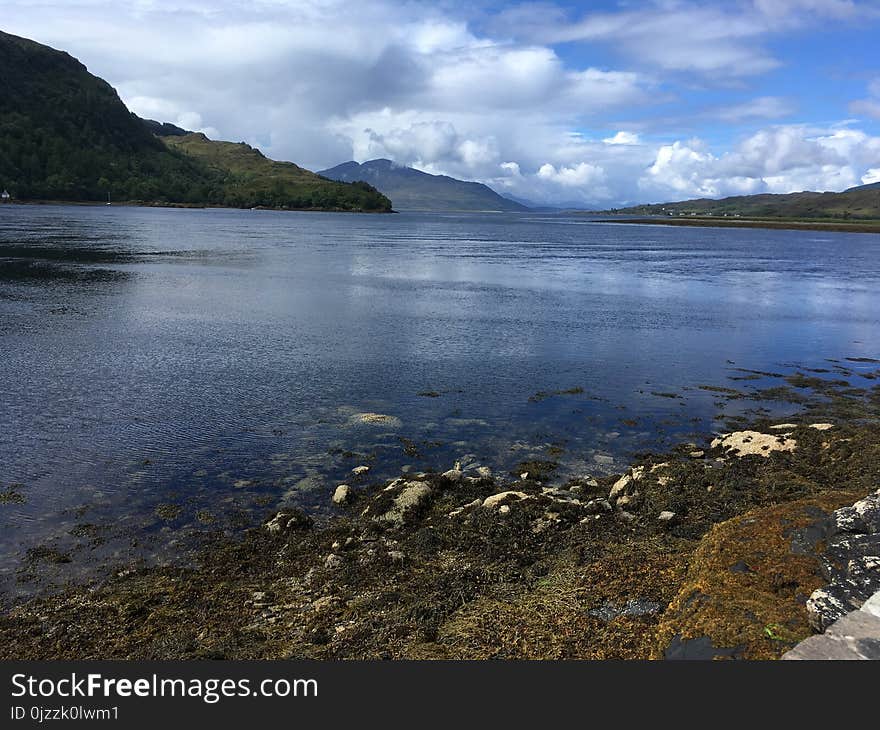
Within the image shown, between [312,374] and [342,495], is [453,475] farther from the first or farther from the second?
[312,374]

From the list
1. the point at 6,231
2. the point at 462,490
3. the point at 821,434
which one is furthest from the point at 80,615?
the point at 6,231

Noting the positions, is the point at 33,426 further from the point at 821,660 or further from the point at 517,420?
the point at 821,660

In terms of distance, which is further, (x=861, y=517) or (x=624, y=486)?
(x=624, y=486)

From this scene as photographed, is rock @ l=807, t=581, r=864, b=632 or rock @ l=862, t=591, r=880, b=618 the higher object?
rock @ l=862, t=591, r=880, b=618

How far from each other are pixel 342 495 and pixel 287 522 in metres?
1.91

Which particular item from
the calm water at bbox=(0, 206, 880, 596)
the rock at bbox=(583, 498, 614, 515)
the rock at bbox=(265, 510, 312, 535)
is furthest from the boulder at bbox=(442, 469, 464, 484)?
the rock at bbox=(265, 510, 312, 535)

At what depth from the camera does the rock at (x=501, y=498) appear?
16.9 meters

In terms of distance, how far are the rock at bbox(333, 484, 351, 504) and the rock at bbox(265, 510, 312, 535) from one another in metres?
1.15

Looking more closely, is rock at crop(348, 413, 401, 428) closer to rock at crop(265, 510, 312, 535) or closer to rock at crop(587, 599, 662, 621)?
rock at crop(265, 510, 312, 535)

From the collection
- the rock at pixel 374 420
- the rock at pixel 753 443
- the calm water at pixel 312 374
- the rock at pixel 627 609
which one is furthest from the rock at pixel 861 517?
the rock at pixel 374 420

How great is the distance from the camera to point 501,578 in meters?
13.3

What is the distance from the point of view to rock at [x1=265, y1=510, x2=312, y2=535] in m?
15.8

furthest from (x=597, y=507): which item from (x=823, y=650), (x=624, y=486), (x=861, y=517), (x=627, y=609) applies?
(x=823, y=650)

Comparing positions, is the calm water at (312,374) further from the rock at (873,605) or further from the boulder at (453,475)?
the rock at (873,605)
